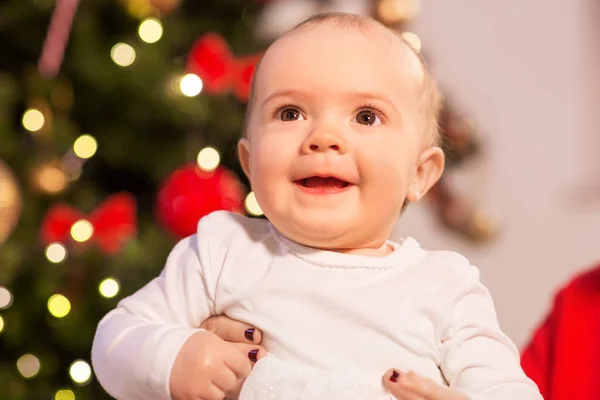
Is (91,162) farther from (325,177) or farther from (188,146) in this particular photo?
(325,177)

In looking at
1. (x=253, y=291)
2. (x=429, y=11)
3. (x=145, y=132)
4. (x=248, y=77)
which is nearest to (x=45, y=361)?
(x=145, y=132)

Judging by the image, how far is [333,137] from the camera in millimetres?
718

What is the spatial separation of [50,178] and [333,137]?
1.20 metres

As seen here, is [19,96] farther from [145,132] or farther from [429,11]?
[429,11]

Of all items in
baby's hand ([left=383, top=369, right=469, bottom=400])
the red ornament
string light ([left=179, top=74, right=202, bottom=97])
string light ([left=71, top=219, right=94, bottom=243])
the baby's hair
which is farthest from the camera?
string light ([left=179, top=74, right=202, bottom=97])

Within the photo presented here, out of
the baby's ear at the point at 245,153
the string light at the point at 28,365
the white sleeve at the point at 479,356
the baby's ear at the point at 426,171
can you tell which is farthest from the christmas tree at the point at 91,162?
the white sleeve at the point at 479,356

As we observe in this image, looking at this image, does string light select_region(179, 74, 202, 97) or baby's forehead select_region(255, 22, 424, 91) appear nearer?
baby's forehead select_region(255, 22, 424, 91)

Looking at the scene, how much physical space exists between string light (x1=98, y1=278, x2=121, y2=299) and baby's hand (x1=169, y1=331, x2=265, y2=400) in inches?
33.1

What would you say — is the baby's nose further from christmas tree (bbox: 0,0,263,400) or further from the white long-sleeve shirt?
christmas tree (bbox: 0,0,263,400)

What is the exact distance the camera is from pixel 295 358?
0.72 m

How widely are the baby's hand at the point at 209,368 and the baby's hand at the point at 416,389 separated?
14cm

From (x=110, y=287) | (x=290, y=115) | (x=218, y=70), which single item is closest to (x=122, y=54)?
(x=218, y=70)

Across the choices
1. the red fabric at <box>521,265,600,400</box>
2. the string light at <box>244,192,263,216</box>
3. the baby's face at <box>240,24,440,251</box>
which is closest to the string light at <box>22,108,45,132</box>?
the string light at <box>244,192,263,216</box>

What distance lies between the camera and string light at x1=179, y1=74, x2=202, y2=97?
170 centimetres
